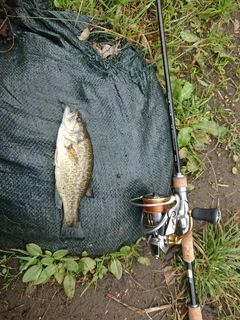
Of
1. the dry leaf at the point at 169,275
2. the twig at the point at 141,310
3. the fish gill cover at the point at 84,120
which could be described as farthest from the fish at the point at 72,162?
the dry leaf at the point at 169,275

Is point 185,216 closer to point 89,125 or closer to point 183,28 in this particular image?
point 89,125

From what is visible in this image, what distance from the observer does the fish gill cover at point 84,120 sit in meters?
2.14

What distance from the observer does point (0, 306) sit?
258cm

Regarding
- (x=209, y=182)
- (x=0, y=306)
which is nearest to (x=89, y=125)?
(x=209, y=182)

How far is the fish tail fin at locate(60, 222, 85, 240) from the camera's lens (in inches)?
87.6

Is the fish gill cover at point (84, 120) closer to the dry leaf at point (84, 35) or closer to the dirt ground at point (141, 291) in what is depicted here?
the dry leaf at point (84, 35)

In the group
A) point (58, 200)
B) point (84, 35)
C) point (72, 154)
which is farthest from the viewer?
point (84, 35)

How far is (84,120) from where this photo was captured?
2270 millimetres

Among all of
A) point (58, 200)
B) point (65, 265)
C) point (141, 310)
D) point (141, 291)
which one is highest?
point (58, 200)

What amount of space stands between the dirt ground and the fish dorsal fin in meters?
1.16

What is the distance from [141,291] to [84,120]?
4.88ft

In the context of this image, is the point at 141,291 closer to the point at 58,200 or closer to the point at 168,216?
the point at 168,216

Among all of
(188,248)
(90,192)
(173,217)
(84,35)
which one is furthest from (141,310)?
(84,35)

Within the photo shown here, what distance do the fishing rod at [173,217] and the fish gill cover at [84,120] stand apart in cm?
16
